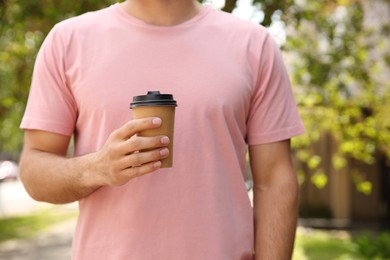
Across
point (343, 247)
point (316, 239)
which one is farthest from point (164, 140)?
point (316, 239)

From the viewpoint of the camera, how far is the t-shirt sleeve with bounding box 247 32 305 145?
95.7 inches

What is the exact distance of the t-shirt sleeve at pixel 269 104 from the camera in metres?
2.43

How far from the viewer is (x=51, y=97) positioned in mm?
2328

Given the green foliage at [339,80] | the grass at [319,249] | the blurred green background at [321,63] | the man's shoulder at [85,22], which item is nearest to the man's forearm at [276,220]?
the man's shoulder at [85,22]

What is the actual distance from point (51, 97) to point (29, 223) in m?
22.6

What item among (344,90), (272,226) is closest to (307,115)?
(344,90)

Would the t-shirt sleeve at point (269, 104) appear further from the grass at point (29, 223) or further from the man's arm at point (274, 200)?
the grass at point (29, 223)

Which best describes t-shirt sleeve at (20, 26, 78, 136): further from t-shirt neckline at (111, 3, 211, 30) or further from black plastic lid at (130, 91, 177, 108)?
black plastic lid at (130, 91, 177, 108)

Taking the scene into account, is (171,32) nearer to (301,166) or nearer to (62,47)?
(62,47)

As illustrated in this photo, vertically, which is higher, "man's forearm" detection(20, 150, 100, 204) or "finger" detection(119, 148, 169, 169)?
"finger" detection(119, 148, 169, 169)

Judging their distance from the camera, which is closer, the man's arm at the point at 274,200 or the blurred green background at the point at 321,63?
the man's arm at the point at 274,200

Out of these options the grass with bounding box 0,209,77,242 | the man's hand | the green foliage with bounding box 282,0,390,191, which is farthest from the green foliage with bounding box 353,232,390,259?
the grass with bounding box 0,209,77,242

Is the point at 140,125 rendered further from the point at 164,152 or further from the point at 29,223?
the point at 29,223

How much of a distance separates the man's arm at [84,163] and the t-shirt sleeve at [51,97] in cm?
3
